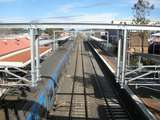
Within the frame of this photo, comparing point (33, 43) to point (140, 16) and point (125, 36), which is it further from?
point (140, 16)

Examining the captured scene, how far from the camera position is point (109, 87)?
28281 mm

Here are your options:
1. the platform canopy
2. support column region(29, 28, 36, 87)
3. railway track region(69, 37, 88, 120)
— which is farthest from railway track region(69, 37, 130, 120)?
the platform canopy

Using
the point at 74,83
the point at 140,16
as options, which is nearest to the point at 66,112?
the point at 74,83

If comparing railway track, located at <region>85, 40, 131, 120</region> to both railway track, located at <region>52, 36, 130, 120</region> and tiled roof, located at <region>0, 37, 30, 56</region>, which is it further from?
tiled roof, located at <region>0, 37, 30, 56</region>

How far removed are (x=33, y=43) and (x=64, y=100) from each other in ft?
36.3

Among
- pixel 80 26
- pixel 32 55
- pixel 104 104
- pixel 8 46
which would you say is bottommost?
pixel 104 104

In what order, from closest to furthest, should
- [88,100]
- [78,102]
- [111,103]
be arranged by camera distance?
[111,103] → [78,102] → [88,100]

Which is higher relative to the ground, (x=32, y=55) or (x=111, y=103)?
(x=32, y=55)

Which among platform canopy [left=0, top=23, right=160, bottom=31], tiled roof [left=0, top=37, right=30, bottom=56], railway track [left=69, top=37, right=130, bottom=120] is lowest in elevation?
railway track [left=69, top=37, right=130, bottom=120]

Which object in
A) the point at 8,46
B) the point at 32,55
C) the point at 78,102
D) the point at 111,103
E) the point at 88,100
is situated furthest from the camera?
the point at 8,46

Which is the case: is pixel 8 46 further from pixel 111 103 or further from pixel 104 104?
pixel 111 103

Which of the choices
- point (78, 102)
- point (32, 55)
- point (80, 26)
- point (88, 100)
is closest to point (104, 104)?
point (88, 100)

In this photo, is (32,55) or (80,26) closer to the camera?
(32,55)

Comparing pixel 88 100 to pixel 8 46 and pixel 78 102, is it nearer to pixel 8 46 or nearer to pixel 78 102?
pixel 78 102
